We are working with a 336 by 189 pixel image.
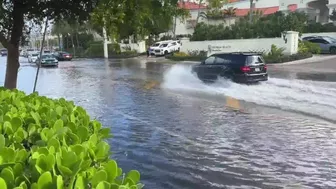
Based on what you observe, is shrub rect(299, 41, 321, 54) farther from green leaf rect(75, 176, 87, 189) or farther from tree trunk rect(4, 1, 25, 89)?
green leaf rect(75, 176, 87, 189)

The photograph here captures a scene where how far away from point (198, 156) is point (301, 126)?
4002 millimetres

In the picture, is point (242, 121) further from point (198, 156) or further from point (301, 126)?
point (198, 156)

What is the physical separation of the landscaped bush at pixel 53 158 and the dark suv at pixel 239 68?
52.4 ft

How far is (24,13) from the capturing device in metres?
8.81

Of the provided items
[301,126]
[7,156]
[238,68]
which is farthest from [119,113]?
[7,156]

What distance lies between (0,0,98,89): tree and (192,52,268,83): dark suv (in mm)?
11780

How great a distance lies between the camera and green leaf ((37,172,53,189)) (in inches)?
84.4

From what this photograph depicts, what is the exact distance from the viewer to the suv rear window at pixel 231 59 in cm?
1973

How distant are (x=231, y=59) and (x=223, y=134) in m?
10.4

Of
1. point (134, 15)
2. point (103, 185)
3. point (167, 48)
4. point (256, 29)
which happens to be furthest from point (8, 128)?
point (167, 48)

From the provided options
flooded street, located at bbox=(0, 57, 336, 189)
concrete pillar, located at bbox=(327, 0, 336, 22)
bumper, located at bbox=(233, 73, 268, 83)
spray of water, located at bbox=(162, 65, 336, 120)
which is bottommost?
flooded street, located at bbox=(0, 57, 336, 189)

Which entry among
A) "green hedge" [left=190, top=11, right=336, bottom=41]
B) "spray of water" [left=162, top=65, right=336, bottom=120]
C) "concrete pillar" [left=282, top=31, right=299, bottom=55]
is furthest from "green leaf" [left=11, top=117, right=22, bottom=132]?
"green hedge" [left=190, top=11, right=336, bottom=41]

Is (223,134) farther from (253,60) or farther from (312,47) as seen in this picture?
(312,47)

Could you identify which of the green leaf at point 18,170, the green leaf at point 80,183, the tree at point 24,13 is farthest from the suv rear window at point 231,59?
the green leaf at point 80,183
